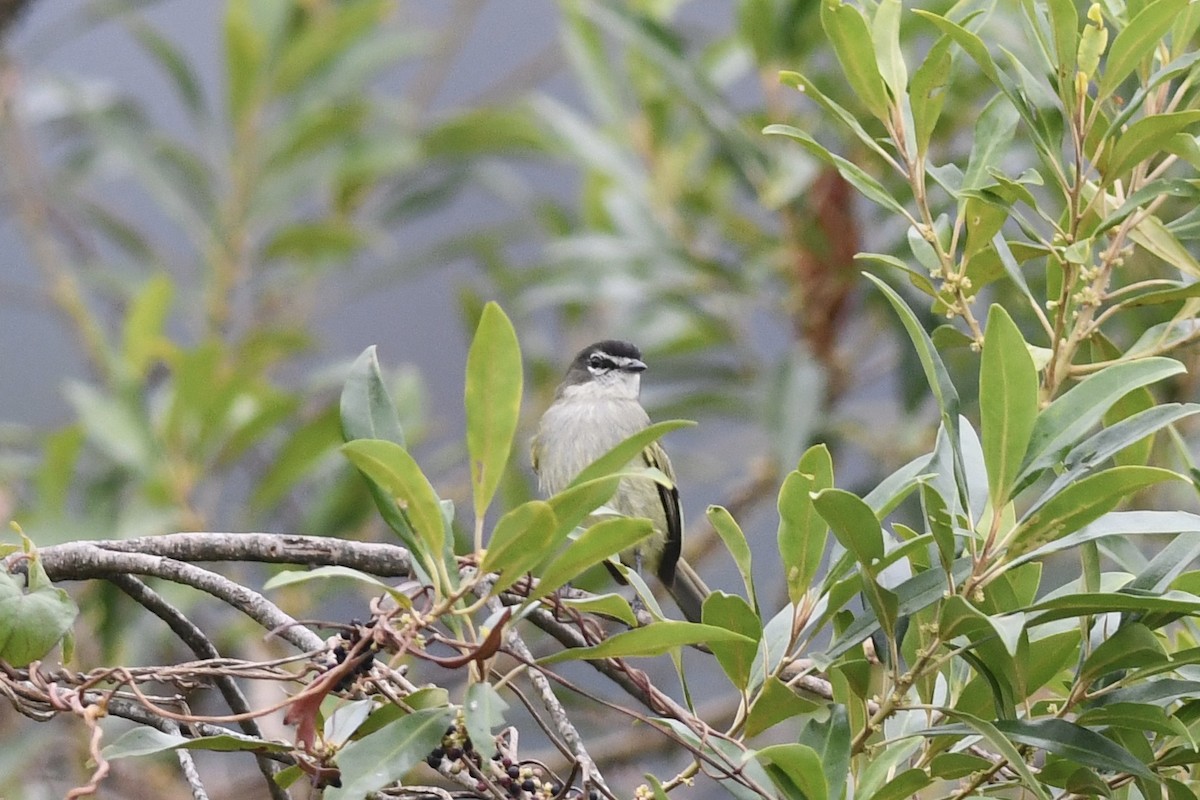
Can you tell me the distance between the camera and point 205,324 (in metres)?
4.45

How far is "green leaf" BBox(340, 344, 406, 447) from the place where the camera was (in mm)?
1436

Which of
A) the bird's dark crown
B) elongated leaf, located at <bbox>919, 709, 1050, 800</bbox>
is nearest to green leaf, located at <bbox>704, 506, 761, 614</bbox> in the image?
elongated leaf, located at <bbox>919, 709, 1050, 800</bbox>

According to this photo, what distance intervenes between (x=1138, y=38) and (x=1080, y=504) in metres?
0.57

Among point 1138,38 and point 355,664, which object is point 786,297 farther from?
point 355,664

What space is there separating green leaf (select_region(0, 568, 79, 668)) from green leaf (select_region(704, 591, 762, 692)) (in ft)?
2.18

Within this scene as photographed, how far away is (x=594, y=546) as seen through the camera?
1.26 metres

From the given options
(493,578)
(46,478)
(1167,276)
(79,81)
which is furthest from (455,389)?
(493,578)

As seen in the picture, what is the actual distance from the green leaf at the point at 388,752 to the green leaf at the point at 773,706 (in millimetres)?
372

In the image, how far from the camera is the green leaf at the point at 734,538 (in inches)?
59.1

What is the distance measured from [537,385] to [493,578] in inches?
112

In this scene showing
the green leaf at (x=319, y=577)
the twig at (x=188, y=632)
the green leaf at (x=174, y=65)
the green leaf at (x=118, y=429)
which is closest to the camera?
the green leaf at (x=319, y=577)

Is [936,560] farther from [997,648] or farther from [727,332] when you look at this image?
[727,332]

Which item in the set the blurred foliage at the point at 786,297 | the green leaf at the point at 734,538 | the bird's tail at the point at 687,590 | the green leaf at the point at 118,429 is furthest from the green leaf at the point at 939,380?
the green leaf at the point at 118,429

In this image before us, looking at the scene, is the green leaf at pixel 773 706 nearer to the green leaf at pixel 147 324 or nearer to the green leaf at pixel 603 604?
the green leaf at pixel 603 604
